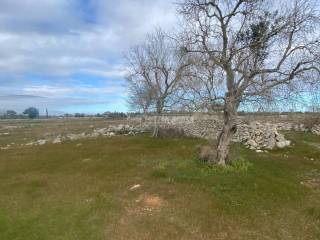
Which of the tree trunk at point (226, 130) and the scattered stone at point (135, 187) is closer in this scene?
the scattered stone at point (135, 187)

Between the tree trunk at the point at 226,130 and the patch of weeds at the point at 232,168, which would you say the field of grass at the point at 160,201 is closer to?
the patch of weeds at the point at 232,168

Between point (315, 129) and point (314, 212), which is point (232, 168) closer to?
point (314, 212)

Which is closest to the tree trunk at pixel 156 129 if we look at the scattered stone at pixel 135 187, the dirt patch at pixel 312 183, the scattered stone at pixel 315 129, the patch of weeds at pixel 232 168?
the scattered stone at pixel 315 129

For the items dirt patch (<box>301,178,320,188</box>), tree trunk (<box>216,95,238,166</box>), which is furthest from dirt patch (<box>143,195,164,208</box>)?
dirt patch (<box>301,178,320,188</box>)

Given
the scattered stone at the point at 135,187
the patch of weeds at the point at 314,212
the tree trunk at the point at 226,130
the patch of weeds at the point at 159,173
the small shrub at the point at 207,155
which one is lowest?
the patch of weeds at the point at 314,212

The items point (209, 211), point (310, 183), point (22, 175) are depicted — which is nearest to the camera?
point (209, 211)

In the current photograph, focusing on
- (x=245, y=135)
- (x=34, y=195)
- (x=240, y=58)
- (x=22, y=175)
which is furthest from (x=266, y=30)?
(x=245, y=135)

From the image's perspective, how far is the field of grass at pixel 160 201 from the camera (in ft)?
46.8

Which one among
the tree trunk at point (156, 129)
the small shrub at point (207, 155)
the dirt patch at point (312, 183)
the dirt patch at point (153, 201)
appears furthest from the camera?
the tree trunk at point (156, 129)

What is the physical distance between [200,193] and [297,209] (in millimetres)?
3958

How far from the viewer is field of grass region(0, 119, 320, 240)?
14.3 metres

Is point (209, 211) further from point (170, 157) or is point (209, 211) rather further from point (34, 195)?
point (170, 157)

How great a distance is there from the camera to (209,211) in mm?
15797

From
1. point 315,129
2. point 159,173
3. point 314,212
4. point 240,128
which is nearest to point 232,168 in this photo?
point 159,173
